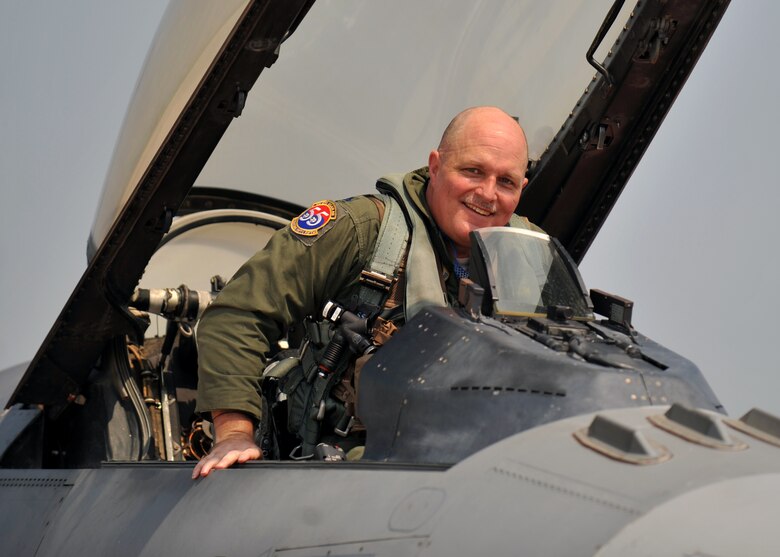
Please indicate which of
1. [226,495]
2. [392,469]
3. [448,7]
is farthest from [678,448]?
[448,7]

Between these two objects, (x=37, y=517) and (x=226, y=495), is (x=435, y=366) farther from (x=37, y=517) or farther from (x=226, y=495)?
(x=37, y=517)

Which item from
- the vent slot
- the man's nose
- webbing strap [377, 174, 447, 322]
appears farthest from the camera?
the man's nose

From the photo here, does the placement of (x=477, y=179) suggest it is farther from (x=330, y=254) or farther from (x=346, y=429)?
(x=346, y=429)

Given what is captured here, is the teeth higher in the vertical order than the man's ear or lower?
lower

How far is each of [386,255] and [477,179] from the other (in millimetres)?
417

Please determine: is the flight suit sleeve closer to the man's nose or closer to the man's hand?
the man's hand

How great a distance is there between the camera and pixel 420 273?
9.30ft

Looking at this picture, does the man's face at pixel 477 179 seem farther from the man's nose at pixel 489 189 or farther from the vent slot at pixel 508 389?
the vent slot at pixel 508 389

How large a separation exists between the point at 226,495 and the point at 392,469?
1.60 ft

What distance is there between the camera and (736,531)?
1410 millimetres

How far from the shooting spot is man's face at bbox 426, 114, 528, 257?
315 centimetres

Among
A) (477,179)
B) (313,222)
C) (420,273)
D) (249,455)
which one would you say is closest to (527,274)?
(420,273)

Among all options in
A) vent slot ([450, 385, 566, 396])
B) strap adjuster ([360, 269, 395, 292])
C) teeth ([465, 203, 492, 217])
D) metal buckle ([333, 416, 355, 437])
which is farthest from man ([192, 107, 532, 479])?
vent slot ([450, 385, 566, 396])

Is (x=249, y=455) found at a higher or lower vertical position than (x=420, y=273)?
lower
